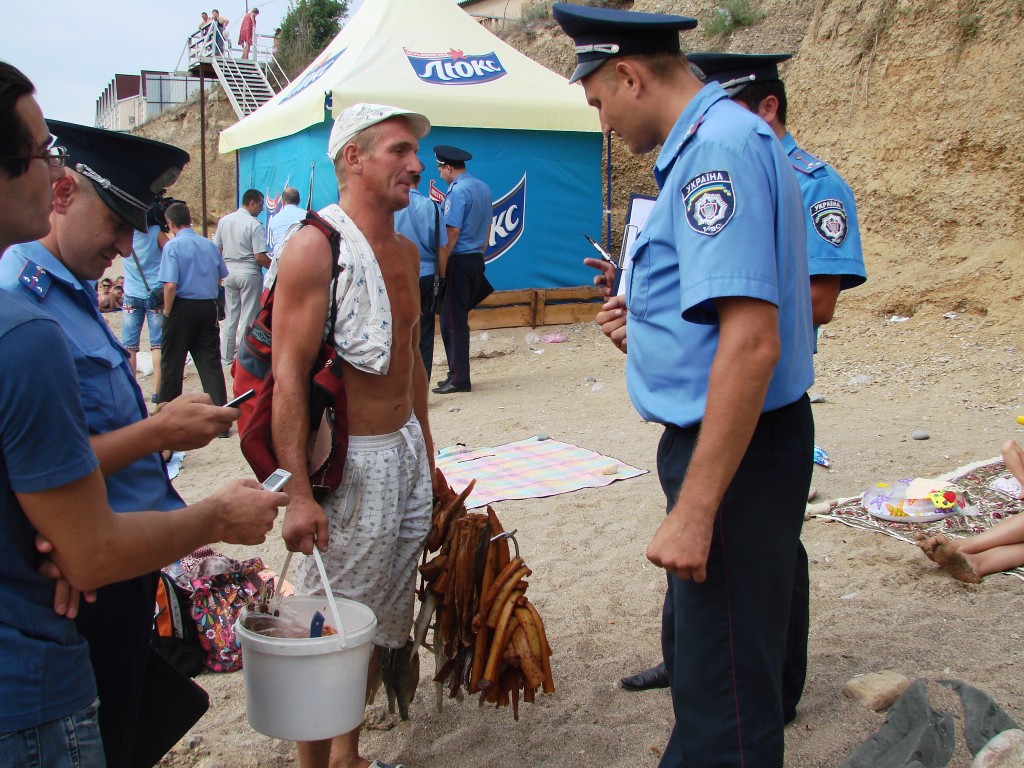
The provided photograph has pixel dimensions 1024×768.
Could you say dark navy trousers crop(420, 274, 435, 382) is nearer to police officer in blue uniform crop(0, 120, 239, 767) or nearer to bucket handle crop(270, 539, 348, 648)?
bucket handle crop(270, 539, 348, 648)

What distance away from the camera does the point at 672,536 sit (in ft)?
5.63

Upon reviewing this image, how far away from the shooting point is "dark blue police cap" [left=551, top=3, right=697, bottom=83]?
1.88 meters

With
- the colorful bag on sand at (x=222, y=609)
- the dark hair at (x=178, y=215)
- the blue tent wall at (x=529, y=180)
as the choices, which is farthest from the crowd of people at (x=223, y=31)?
the colorful bag on sand at (x=222, y=609)

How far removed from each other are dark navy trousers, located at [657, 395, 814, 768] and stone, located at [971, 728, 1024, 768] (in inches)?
32.5

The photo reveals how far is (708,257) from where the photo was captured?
1708 millimetres

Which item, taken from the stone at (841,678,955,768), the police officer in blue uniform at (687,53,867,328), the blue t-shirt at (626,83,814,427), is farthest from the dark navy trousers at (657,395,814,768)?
the police officer in blue uniform at (687,53,867,328)

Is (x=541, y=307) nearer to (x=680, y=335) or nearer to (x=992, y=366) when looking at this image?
(x=992, y=366)

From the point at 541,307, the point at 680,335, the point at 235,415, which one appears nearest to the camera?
the point at 680,335


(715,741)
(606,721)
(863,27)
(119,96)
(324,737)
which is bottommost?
(606,721)

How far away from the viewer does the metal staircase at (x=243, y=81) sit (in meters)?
29.2

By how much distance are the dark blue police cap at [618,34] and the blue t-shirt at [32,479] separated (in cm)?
126

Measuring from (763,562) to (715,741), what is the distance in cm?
43

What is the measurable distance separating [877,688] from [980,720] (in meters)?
0.46

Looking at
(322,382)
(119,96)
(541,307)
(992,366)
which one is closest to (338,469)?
(322,382)
